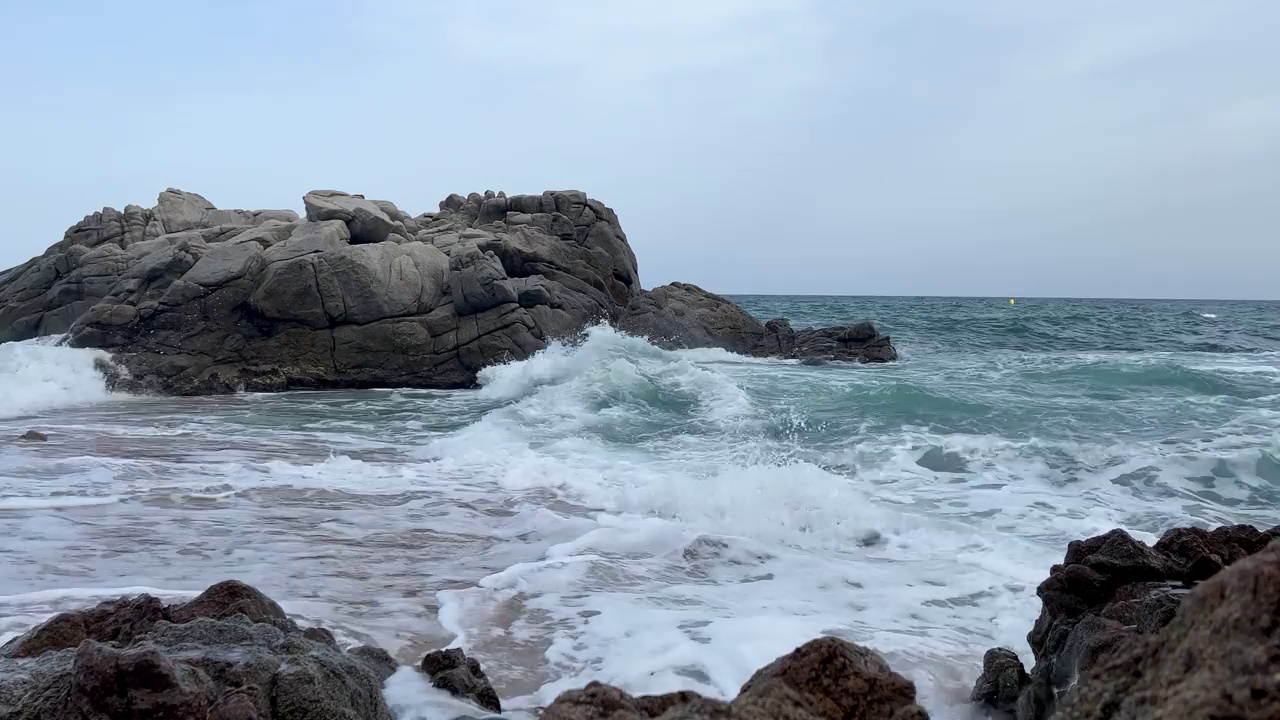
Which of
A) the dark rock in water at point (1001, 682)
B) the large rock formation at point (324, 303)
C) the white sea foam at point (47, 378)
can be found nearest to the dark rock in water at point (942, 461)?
the dark rock in water at point (1001, 682)

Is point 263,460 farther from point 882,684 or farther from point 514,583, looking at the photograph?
point 882,684

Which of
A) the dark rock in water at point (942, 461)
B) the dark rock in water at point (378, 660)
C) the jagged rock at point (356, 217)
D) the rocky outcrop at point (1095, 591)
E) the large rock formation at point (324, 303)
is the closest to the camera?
the rocky outcrop at point (1095, 591)

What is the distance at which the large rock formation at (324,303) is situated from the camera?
1767 cm

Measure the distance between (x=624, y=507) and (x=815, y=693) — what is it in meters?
5.48

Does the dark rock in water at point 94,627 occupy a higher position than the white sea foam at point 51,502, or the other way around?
the dark rock in water at point 94,627

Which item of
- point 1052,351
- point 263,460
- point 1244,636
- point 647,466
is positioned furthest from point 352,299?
point 1052,351

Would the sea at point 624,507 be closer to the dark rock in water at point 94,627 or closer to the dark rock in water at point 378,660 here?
the dark rock in water at point 378,660

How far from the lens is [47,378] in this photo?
622 inches

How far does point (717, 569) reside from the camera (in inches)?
244

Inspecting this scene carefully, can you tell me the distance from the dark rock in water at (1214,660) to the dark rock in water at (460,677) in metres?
2.56

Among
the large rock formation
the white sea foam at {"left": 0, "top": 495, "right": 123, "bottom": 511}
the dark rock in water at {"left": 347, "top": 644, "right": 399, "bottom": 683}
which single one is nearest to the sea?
the white sea foam at {"left": 0, "top": 495, "right": 123, "bottom": 511}

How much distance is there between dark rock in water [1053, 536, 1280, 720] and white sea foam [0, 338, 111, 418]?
1590 cm

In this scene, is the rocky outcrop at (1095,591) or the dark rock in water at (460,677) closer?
the rocky outcrop at (1095,591)

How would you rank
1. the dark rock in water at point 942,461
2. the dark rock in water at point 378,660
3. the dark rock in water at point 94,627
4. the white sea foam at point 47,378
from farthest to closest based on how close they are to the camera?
1. the white sea foam at point 47,378
2. the dark rock in water at point 942,461
3. the dark rock in water at point 378,660
4. the dark rock in water at point 94,627
